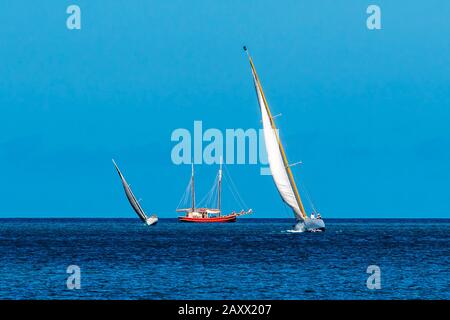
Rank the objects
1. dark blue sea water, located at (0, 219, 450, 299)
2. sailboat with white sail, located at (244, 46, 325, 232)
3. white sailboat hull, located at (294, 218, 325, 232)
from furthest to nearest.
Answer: white sailboat hull, located at (294, 218, 325, 232)
sailboat with white sail, located at (244, 46, 325, 232)
dark blue sea water, located at (0, 219, 450, 299)

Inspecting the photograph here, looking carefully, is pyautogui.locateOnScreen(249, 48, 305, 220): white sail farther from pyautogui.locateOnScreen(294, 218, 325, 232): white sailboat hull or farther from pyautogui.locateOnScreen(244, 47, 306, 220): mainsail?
pyautogui.locateOnScreen(294, 218, 325, 232): white sailboat hull

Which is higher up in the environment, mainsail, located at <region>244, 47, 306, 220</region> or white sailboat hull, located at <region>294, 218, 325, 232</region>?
mainsail, located at <region>244, 47, 306, 220</region>

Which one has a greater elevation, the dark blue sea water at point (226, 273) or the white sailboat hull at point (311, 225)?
the white sailboat hull at point (311, 225)

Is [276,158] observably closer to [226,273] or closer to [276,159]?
[276,159]

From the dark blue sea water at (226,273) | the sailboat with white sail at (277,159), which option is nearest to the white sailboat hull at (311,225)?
the sailboat with white sail at (277,159)

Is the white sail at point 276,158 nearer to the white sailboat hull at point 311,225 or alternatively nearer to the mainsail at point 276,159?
the mainsail at point 276,159

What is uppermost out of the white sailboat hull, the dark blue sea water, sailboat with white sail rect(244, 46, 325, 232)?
sailboat with white sail rect(244, 46, 325, 232)

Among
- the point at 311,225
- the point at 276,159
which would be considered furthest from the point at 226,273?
the point at 311,225

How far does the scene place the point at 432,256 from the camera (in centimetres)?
9256

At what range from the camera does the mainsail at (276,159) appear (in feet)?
364

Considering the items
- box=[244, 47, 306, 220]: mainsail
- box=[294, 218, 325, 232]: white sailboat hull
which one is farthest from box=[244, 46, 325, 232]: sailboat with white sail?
box=[294, 218, 325, 232]: white sailboat hull

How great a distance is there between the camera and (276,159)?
11106 centimetres

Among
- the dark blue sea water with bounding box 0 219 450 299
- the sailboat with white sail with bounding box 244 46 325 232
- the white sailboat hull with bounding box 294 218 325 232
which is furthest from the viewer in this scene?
the white sailboat hull with bounding box 294 218 325 232

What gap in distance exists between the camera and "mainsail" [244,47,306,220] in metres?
111
